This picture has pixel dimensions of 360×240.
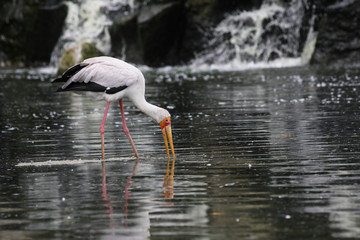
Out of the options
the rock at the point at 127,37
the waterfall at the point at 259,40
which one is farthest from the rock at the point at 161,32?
the waterfall at the point at 259,40

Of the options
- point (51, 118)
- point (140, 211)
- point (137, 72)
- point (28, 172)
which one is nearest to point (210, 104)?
point (51, 118)

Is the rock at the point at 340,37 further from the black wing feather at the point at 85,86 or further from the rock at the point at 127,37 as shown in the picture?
the black wing feather at the point at 85,86

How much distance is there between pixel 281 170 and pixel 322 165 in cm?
51

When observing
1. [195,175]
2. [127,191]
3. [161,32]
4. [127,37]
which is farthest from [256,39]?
[127,191]

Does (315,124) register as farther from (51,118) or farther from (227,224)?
(227,224)

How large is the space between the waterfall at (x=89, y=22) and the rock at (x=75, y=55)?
6.31 metres

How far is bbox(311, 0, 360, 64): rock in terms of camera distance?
31.1m

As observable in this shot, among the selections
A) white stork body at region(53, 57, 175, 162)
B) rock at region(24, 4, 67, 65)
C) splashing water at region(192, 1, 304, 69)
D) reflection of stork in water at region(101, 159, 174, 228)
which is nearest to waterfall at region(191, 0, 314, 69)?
splashing water at region(192, 1, 304, 69)

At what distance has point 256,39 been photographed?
35.6 meters

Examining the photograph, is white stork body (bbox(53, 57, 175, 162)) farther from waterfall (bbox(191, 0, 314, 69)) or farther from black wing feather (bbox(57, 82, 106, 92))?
waterfall (bbox(191, 0, 314, 69))

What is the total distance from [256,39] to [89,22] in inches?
408

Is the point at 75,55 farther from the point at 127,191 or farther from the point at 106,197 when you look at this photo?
the point at 106,197

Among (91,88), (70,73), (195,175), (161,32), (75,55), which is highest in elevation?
(70,73)

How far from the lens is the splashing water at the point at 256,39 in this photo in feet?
115
